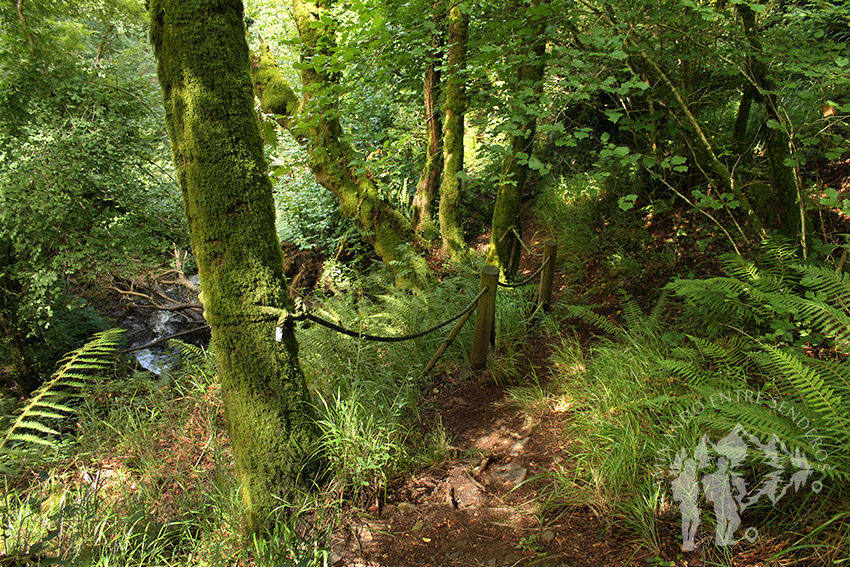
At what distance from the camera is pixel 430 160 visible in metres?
6.97

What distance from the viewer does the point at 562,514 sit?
2582 mm

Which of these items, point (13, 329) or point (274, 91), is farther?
point (13, 329)

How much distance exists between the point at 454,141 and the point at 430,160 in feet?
2.25

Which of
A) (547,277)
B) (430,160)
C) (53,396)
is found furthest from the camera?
(430,160)

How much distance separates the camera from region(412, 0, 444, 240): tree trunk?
6.73 m

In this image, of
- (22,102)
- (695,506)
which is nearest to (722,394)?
(695,506)

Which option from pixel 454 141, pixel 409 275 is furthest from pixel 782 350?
pixel 454 141

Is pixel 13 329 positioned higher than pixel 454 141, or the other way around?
pixel 454 141

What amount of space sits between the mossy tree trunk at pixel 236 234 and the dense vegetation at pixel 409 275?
0.05 ft

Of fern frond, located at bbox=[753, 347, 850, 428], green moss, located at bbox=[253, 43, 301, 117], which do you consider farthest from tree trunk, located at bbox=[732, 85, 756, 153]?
green moss, located at bbox=[253, 43, 301, 117]

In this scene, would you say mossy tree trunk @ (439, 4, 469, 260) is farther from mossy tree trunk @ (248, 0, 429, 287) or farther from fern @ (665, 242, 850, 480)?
fern @ (665, 242, 850, 480)

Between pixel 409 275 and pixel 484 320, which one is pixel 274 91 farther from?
pixel 484 320

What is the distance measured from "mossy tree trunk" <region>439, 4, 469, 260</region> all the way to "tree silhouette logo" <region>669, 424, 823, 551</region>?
4129 mm

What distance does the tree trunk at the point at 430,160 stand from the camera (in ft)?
22.1
